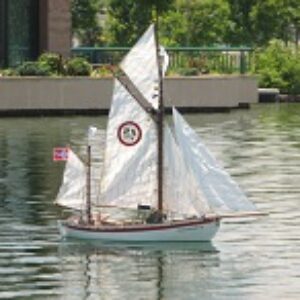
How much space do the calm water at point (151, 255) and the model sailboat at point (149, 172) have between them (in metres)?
0.84

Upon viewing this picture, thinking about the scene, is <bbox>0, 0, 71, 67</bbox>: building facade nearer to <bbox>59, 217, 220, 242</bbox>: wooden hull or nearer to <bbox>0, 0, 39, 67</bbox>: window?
<bbox>0, 0, 39, 67</bbox>: window

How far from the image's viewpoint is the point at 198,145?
4244 centimetres

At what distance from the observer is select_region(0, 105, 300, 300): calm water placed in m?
36.4

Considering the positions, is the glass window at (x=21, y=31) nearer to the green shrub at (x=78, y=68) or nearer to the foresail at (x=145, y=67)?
the green shrub at (x=78, y=68)

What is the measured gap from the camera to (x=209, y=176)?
42.3m

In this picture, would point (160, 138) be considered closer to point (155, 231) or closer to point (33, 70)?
point (155, 231)

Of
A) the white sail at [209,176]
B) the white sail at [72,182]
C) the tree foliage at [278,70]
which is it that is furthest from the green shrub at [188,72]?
the white sail at [209,176]

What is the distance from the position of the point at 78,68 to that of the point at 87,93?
2.18 meters

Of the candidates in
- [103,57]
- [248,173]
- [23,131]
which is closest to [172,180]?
[248,173]

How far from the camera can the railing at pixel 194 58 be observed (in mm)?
96125

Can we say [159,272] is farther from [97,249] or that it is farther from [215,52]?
[215,52]

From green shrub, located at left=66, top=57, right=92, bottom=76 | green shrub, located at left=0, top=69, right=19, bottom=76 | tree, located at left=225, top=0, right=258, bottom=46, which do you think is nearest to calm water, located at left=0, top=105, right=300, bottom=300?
green shrub, located at left=0, top=69, right=19, bottom=76

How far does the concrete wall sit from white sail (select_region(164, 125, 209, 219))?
39284 millimetres

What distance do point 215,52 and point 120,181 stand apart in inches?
2374
